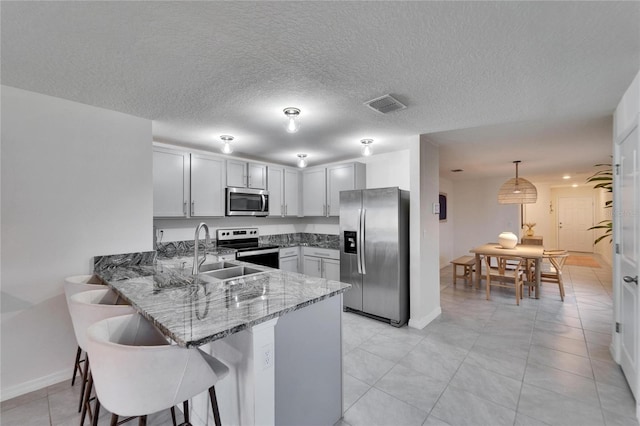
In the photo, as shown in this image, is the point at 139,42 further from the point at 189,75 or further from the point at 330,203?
the point at 330,203

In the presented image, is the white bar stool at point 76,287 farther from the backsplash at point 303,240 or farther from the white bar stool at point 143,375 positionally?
the backsplash at point 303,240

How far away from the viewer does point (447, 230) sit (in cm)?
745

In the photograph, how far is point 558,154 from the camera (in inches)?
172

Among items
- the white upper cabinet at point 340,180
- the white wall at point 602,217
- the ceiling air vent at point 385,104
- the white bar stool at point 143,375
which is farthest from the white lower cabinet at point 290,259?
the white wall at point 602,217

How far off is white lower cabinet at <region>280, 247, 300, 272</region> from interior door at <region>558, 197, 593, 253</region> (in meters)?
9.35

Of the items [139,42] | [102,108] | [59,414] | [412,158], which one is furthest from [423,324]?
[102,108]

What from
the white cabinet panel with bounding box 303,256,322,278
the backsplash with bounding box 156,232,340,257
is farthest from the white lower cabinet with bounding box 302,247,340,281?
the backsplash with bounding box 156,232,340,257

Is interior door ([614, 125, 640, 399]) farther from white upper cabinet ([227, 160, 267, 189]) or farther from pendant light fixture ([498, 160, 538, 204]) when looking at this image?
white upper cabinet ([227, 160, 267, 189])

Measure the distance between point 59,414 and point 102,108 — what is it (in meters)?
2.48

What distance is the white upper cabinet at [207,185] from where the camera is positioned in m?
3.69

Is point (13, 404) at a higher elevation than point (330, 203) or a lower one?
lower

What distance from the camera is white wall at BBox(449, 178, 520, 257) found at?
6961mm

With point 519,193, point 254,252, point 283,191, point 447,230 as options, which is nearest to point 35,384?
point 254,252

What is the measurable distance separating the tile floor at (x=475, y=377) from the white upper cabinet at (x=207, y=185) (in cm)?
219
